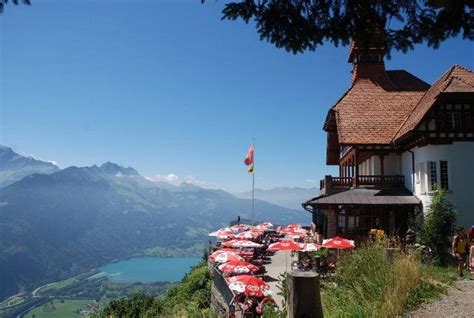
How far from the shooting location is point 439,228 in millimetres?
18391

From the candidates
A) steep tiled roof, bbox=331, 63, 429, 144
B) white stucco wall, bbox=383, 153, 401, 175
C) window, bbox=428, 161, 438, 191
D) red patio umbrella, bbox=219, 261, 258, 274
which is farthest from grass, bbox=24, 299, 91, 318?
window, bbox=428, 161, 438, 191

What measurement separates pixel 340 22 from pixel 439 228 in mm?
15747

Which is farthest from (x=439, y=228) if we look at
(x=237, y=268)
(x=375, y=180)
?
(x=237, y=268)

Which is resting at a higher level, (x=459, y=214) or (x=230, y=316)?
(x=459, y=214)

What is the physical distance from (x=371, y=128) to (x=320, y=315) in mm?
23067

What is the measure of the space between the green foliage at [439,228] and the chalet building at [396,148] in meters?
2.57

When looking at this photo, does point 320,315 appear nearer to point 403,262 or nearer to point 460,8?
point 460,8

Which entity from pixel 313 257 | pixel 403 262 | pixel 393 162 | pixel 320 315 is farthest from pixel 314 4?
pixel 393 162

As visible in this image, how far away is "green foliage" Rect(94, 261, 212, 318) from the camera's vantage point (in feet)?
70.5

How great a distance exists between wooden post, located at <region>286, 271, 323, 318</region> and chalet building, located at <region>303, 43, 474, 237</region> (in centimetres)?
1813

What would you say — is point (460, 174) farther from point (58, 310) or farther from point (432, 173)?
point (58, 310)

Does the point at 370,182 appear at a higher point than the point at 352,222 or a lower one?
higher

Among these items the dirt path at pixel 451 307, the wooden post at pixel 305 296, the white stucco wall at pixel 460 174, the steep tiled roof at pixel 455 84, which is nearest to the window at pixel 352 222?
the white stucco wall at pixel 460 174

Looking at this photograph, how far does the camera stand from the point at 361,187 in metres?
26.4
